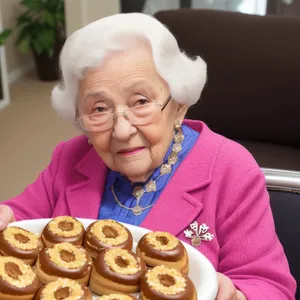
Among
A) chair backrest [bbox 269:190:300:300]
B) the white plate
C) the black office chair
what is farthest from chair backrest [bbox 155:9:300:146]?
the white plate

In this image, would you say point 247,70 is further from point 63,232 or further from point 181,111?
point 63,232

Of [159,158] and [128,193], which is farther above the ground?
[159,158]

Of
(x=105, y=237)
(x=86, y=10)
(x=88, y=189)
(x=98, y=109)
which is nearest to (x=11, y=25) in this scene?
(x=86, y=10)

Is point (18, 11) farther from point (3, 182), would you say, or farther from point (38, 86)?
point (3, 182)

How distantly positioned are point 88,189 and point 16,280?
19.0 inches

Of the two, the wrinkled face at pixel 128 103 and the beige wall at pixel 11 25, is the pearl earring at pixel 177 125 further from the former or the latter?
the beige wall at pixel 11 25

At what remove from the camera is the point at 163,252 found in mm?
985

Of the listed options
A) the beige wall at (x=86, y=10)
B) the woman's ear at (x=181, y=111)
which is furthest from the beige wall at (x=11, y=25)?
the woman's ear at (x=181, y=111)

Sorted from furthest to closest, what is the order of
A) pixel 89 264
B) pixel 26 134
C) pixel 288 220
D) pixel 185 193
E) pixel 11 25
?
pixel 11 25 < pixel 26 134 < pixel 288 220 < pixel 185 193 < pixel 89 264

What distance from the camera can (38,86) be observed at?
17.0 feet

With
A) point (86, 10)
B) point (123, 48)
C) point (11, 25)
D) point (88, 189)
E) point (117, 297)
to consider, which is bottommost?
point (11, 25)

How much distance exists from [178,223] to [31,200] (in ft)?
1.29

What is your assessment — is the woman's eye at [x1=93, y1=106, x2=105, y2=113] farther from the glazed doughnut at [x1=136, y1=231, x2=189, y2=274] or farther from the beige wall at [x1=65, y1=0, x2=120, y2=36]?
the beige wall at [x1=65, y1=0, x2=120, y2=36]

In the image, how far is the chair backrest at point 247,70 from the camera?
235 centimetres
